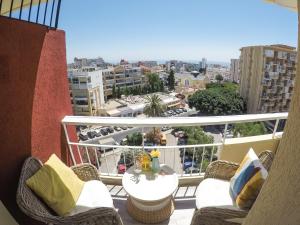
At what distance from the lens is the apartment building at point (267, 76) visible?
28.5 meters

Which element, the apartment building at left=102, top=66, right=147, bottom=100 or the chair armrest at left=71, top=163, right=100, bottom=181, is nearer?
the chair armrest at left=71, top=163, right=100, bottom=181

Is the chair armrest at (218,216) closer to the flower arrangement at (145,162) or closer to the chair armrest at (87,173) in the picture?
the flower arrangement at (145,162)

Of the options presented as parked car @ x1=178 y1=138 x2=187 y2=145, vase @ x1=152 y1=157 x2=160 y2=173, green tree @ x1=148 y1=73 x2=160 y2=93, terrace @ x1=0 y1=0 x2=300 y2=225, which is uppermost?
terrace @ x1=0 y1=0 x2=300 y2=225

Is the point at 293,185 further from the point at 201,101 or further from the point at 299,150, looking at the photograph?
the point at 201,101

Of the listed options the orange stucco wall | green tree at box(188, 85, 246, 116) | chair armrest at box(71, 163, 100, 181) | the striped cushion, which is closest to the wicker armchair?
the orange stucco wall

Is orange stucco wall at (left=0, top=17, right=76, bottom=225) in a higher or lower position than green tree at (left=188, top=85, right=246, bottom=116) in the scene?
higher

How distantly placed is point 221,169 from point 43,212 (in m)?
1.67

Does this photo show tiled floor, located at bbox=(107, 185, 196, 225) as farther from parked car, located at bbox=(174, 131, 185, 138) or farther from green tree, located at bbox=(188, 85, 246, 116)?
green tree, located at bbox=(188, 85, 246, 116)

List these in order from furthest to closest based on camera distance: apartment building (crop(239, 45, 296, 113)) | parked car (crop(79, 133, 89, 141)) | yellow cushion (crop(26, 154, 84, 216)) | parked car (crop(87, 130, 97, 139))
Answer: apartment building (crop(239, 45, 296, 113)) < parked car (crop(87, 130, 97, 139)) < parked car (crop(79, 133, 89, 141)) < yellow cushion (crop(26, 154, 84, 216))

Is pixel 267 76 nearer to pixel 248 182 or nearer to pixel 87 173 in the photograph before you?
pixel 248 182

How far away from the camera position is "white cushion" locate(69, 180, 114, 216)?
1.95 m

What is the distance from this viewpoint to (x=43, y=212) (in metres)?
1.62

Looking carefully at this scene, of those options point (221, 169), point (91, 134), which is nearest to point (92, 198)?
point (221, 169)

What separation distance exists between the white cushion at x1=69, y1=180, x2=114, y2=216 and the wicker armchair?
0.69 ft
